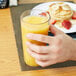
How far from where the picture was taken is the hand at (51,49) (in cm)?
76

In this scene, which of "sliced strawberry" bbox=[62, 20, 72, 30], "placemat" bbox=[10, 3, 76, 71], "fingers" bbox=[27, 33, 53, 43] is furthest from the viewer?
"sliced strawberry" bbox=[62, 20, 72, 30]

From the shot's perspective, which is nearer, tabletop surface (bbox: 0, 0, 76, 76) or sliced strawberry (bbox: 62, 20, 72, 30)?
tabletop surface (bbox: 0, 0, 76, 76)

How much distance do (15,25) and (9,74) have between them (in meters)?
0.36

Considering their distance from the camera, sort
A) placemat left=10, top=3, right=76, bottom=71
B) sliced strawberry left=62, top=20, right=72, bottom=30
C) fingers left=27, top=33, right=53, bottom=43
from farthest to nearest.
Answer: sliced strawberry left=62, top=20, right=72, bottom=30 → placemat left=10, top=3, right=76, bottom=71 → fingers left=27, top=33, right=53, bottom=43

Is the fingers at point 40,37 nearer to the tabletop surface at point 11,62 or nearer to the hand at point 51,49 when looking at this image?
the hand at point 51,49

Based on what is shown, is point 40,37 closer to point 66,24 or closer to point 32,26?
point 32,26

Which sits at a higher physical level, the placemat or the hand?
the hand

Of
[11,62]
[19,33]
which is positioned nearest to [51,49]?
[11,62]

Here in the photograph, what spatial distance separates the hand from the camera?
2.48 feet

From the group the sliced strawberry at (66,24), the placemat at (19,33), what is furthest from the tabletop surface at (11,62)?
the sliced strawberry at (66,24)

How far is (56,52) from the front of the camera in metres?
0.77

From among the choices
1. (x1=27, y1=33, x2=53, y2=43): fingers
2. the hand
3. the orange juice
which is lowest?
the hand

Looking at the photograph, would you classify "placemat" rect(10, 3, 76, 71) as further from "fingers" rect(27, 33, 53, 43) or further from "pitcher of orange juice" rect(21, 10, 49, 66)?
"fingers" rect(27, 33, 53, 43)

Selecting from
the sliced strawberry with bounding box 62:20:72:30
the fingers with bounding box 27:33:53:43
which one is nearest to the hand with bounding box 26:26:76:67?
the fingers with bounding box 27:33:53:43
